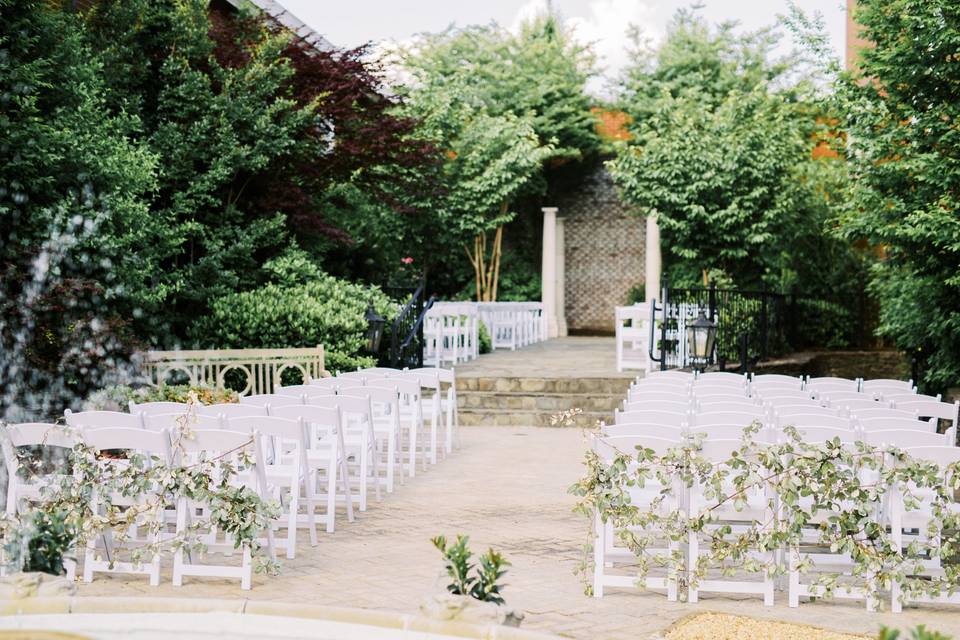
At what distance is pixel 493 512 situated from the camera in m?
7.76

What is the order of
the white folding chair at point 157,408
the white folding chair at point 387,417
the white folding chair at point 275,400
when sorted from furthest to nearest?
the white folding chair at point 387,417, the white folding chair at point 275,400, the white folding chair at point 157,408

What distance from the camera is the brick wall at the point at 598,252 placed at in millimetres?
25703

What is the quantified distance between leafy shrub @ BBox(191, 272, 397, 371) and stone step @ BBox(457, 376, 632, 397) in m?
1.51

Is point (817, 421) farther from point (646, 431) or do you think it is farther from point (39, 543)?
point (39, 543)

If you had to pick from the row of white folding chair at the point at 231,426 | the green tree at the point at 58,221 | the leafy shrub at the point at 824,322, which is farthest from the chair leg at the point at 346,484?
the leafy shrub at the point at 824,322

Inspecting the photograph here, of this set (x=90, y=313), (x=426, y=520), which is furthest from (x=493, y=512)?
(x=90, y=313)

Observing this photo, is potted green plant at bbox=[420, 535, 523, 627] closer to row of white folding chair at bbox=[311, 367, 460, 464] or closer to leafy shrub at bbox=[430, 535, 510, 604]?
leafy shrub at bbox=[430, 535, 510, 604]

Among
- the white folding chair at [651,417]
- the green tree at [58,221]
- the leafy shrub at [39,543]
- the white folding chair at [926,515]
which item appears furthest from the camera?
the green tree at [58,221]

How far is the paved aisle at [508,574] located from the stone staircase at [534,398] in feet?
14.8

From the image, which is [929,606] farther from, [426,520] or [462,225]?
[462,225]

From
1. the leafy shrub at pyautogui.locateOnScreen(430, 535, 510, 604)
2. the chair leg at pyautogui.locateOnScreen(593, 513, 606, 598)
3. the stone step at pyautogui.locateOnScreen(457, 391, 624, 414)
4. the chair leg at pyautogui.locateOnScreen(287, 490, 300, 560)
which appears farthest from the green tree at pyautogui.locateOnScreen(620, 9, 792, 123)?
the leafy shrub at pyautogui.locateOnScreen(430, 535, 510, 604)

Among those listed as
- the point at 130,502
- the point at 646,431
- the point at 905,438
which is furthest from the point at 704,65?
the point at 130,502

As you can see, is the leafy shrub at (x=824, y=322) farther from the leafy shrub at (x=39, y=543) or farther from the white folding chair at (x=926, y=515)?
the leafy shrub at (x=39, y=543)

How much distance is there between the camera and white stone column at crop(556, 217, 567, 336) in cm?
2525
